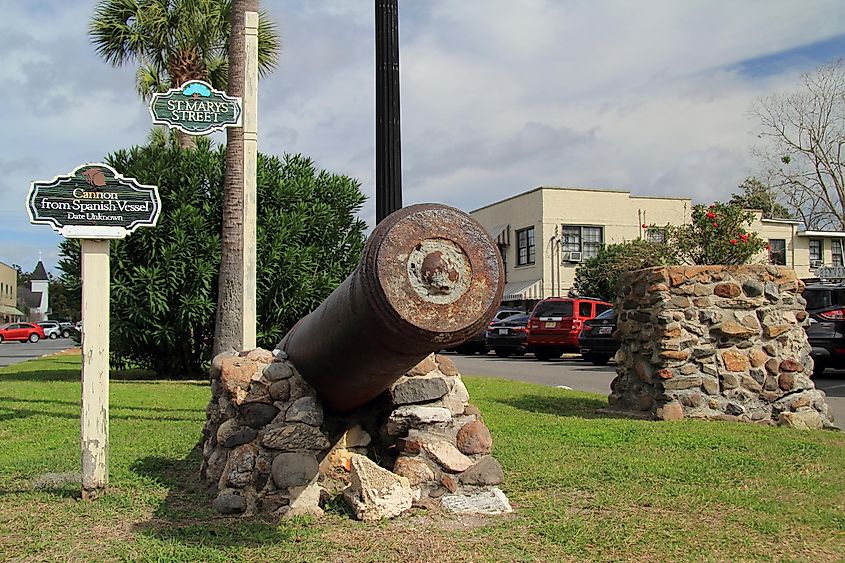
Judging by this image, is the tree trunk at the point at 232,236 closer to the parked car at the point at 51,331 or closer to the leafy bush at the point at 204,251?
the leafy bush at the point at 204,251

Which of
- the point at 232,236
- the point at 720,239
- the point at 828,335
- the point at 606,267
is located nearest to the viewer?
the point at 720,239

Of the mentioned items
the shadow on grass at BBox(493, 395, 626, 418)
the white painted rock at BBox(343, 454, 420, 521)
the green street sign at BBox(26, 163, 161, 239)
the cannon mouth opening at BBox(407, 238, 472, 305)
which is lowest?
the shadow on grass at BBox(493, 395, 626, 418)

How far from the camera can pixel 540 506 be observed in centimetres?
558

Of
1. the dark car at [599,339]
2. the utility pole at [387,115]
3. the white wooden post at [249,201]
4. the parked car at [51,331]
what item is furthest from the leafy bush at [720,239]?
the parked car at [51,331]

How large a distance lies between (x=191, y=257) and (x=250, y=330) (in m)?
5.90

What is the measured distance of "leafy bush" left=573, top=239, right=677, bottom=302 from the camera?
30469 millimetres

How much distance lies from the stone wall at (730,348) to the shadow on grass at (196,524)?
17.2 ft

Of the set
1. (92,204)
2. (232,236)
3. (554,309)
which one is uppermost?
(232,236)

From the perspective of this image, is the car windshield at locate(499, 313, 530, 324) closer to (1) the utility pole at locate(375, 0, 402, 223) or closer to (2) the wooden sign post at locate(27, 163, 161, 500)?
(1) the utility pole at locate(375, 0, 402, 223)

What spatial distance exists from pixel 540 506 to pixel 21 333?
53948 mm

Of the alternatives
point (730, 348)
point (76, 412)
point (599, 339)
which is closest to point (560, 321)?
point (599, 339)

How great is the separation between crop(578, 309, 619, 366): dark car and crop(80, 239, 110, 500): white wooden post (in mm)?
14365

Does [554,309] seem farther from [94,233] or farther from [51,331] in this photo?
[51,331]

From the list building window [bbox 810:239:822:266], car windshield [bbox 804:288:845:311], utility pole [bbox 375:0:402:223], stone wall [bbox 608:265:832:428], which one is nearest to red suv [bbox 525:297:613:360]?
car windshield [bbox 804:288:845:311]
